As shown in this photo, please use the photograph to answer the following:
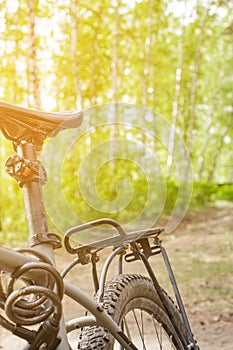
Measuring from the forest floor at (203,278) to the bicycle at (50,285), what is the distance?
1531mm

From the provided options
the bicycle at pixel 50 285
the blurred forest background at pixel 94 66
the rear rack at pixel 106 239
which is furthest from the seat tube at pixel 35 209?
the blurred forest background at pixel 94 66

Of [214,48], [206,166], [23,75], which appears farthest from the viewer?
[206,166]

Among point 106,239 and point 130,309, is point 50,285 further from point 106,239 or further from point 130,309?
point 130,309

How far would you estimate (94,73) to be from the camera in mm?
12391

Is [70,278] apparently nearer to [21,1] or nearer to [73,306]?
[73,306]

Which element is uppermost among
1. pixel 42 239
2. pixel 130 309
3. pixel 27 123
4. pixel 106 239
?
pixel 27 123

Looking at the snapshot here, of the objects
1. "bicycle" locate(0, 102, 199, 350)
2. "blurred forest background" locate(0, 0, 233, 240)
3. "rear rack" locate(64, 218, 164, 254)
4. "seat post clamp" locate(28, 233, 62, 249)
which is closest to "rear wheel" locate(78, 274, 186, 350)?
"bicycle" locate(0, 102, 199, 350)

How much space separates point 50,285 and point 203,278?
5.64 metres

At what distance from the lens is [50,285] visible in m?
1.36

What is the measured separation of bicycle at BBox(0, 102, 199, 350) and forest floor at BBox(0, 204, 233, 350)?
153cm

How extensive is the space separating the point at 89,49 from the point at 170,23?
28.0 ft

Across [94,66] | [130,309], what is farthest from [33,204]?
[94,66]

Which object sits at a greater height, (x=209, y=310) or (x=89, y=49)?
(x=89, y=49)

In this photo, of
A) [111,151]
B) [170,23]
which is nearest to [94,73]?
[111,151]
